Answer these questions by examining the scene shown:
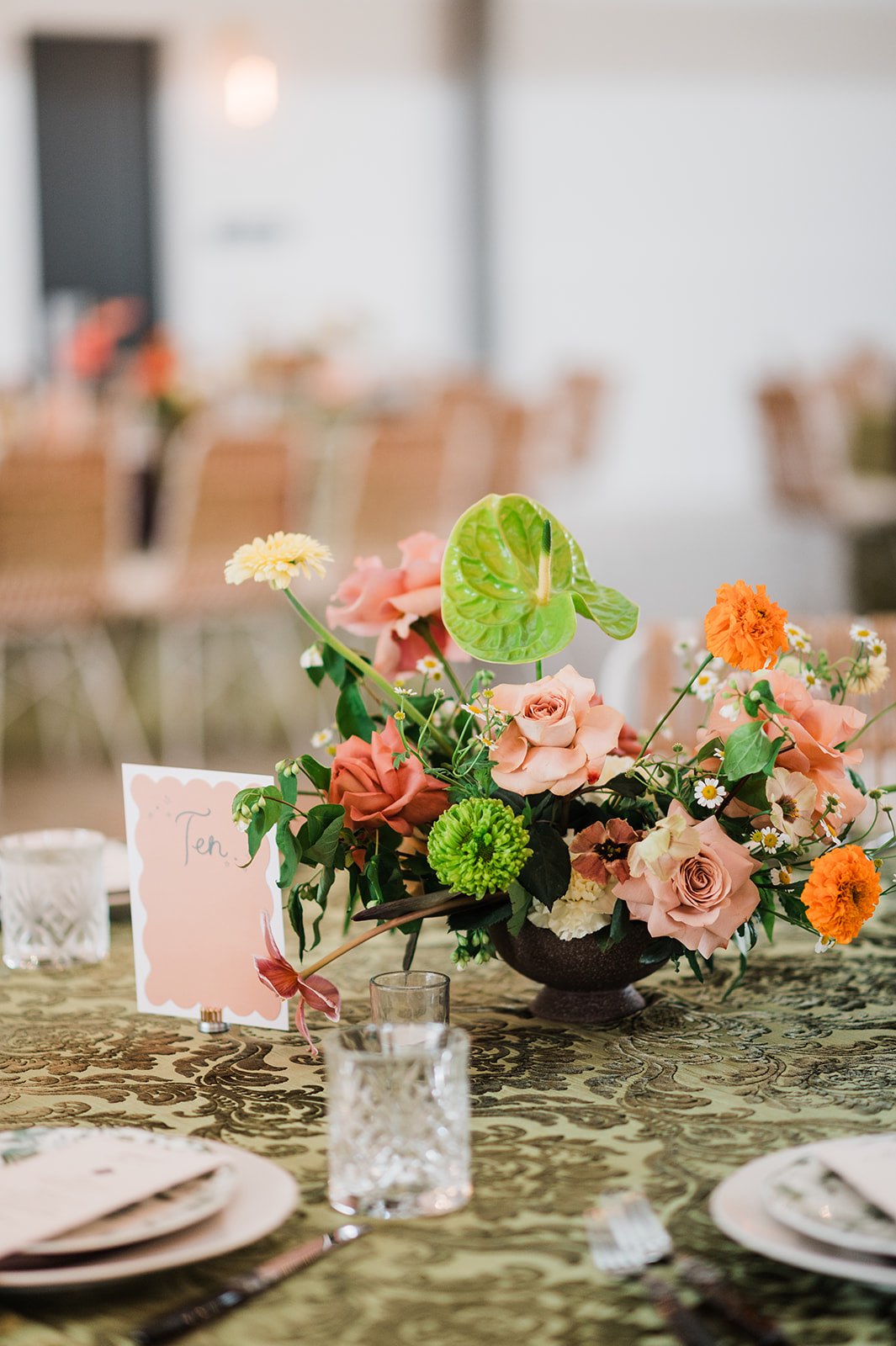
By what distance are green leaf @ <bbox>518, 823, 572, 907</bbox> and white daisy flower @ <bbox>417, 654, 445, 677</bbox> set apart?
0.19 m

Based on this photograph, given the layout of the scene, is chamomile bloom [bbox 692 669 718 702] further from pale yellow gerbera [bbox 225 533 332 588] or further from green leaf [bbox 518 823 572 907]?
pale yellow gerbera [bbox 225 533 332 588]

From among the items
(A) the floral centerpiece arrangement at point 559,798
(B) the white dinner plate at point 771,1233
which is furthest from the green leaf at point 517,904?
(B) the white dinner plate at point 771,1233

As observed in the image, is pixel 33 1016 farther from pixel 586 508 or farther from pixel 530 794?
pixel 586 508

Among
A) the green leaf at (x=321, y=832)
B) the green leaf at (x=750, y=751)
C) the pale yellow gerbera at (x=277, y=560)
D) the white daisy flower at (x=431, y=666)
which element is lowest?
the green leaf at (x=321, y=832)

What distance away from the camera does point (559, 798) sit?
1071mm

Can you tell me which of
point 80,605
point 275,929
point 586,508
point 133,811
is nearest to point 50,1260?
point 275,929

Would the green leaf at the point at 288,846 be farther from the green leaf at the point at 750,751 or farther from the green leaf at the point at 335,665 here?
the green leaf at the point at 750,751

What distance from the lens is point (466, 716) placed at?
112 cm

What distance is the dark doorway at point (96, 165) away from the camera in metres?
11.8

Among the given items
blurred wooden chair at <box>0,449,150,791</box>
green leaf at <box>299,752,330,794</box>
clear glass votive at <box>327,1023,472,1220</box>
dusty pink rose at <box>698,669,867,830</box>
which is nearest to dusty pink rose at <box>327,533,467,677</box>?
green leaf at <box>299,752,330,794</box>

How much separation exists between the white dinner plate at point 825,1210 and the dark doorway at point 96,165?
1171 cm

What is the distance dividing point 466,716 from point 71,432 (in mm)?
5221

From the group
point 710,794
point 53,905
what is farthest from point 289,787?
point 53,905

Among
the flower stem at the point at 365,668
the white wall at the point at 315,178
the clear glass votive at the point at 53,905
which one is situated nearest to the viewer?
the flower stem at the point at 365,668
